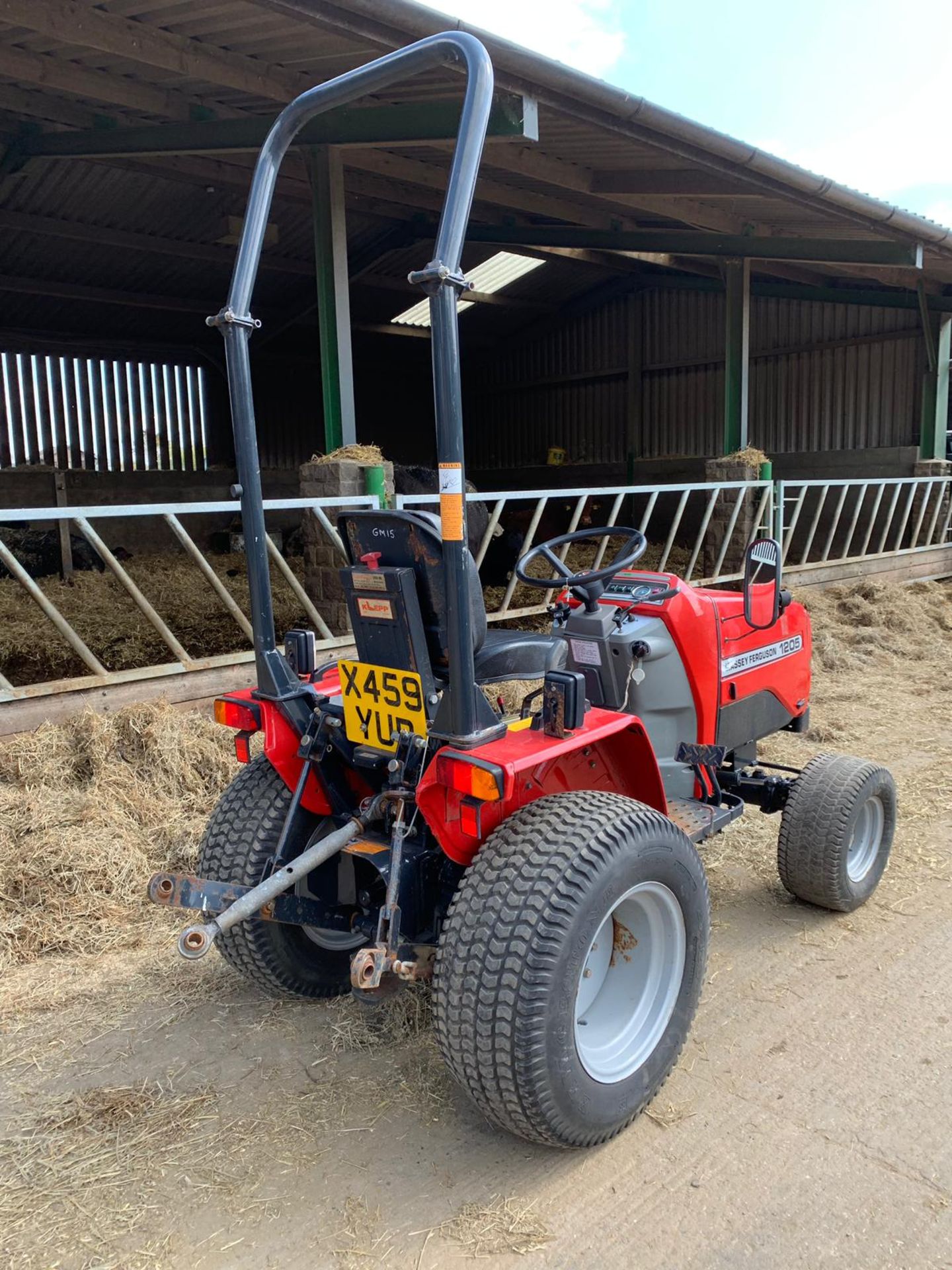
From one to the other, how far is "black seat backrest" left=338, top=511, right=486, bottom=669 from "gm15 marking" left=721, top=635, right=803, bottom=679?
1.34 metres

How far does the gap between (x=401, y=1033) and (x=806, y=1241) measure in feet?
3.59

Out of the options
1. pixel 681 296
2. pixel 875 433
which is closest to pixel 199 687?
pixel 875 433

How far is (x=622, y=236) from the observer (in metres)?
9.75

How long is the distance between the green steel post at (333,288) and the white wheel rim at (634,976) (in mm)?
4891

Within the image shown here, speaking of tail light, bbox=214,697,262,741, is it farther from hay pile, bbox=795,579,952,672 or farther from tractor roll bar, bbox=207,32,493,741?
hay pile, bbox=795,579,952,672

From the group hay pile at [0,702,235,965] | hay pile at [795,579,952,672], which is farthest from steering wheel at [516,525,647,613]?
hay pile at [795,579,952,672]

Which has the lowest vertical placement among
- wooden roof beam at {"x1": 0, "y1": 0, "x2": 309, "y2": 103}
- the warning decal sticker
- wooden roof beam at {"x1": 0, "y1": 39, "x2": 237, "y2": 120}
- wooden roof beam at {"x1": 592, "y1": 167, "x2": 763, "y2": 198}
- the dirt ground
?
the dirt ground

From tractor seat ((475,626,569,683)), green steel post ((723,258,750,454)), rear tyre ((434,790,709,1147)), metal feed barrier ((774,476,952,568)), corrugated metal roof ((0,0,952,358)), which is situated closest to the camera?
rear tyre ((434,790,709,1147))

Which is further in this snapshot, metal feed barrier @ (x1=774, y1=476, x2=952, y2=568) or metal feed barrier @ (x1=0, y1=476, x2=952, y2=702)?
metal feed barrier @ (x1=774, y1=476, x2=952, y2=568)

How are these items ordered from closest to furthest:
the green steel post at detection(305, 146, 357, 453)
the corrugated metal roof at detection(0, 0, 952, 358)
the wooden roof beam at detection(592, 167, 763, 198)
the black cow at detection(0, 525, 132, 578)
A: the corrugated metal roof at detection(0, 0, 952, 358) < the green steel post at detection(305, 146, 357, 453) < the wooden roof beam at detection(592, 167, 763, 198) < the black cow at detection(0, 525, 132, 578)

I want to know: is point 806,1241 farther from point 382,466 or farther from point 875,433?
point 875,433

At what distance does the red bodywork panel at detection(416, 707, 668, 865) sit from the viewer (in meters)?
1.98

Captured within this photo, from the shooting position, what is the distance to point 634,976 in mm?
2266

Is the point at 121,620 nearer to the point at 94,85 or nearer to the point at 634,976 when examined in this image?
the point at 94,85
